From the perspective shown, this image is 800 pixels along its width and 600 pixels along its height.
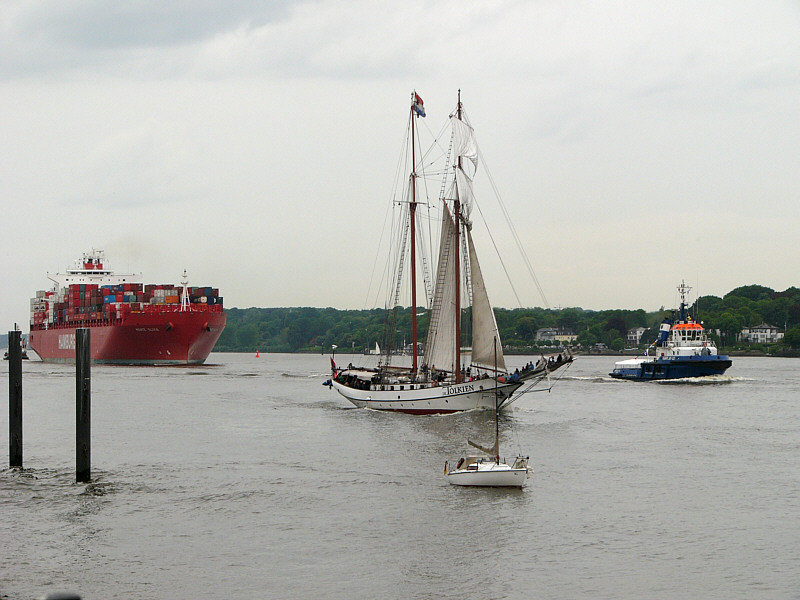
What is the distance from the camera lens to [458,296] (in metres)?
58.8

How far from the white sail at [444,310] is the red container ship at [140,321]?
6747cm

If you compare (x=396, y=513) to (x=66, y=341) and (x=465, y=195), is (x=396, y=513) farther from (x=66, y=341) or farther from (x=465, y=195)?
(x=66, y=341)

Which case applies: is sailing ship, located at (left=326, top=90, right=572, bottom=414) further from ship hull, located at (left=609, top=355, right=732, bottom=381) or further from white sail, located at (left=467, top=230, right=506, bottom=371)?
ship hull, located at (left=609, top=355, right=732, bottom=381)

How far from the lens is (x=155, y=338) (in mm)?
125875

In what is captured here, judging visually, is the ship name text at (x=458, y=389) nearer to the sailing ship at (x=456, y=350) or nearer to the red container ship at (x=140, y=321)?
the sailing ship at (x=456, y=350)

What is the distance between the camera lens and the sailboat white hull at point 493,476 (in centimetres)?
3294

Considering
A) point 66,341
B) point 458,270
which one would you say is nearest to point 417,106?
point 458,270

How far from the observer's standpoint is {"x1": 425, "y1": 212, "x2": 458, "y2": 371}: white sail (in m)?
58.7

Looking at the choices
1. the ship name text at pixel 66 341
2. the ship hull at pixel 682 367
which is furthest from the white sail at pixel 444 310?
the ship name text at pixel 66 341

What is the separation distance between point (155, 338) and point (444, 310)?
75614 millimetres

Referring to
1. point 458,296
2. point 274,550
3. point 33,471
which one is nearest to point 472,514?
point 274,550

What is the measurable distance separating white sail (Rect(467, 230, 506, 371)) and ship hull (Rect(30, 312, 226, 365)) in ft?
232

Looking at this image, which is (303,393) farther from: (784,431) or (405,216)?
(784,431)

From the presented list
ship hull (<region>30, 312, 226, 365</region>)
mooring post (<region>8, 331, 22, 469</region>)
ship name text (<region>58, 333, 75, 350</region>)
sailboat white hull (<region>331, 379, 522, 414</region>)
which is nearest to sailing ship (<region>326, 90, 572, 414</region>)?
sailboat white hull (<region>331, 379, 522, 414</region>)
